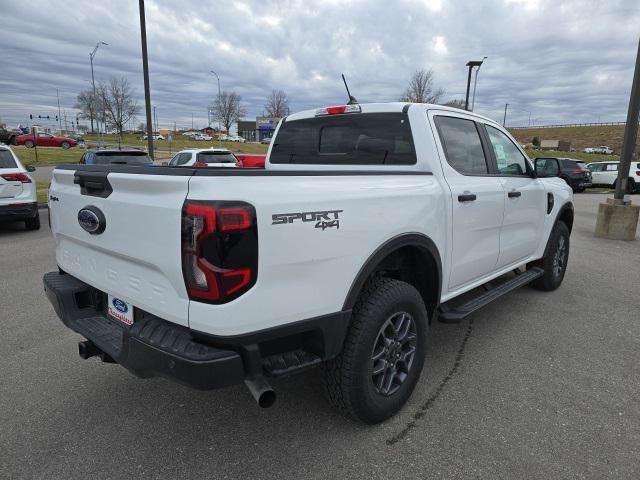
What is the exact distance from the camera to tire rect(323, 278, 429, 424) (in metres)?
2.46

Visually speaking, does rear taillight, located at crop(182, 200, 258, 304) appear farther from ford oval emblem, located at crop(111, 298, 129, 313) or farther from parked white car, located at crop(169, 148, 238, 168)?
parked white car, located at crop(169, 148, 238, 168)

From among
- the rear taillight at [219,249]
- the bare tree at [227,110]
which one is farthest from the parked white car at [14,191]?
the bare tree at [227,110]

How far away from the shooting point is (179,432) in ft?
8.79

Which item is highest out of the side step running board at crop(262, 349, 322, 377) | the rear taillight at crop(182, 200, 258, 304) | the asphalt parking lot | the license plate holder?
the rear taillight at crop(182, 200, 258, 304)

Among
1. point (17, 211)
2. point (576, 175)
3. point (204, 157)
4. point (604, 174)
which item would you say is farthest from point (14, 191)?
point (604, 174)

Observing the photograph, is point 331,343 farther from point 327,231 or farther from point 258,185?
point 258,185

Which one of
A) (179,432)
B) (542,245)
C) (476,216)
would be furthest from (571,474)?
(542,245)

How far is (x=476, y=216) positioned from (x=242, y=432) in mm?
2221

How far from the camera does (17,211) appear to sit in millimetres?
8219

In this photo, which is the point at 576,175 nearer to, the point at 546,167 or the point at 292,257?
the point at 546,167

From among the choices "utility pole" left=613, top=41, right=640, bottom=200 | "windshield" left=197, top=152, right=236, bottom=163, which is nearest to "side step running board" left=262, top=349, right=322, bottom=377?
"utility pole" left=613, top=41, right=640, bottom=200

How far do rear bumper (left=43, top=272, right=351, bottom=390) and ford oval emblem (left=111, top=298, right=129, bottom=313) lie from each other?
0.27 ft

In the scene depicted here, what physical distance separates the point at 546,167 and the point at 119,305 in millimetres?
4193

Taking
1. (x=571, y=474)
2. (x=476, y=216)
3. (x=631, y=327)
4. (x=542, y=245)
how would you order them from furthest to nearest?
(x=542, y=245) → (x=631, y=327) → (x=476, y=216) → (x=571, y=474)
